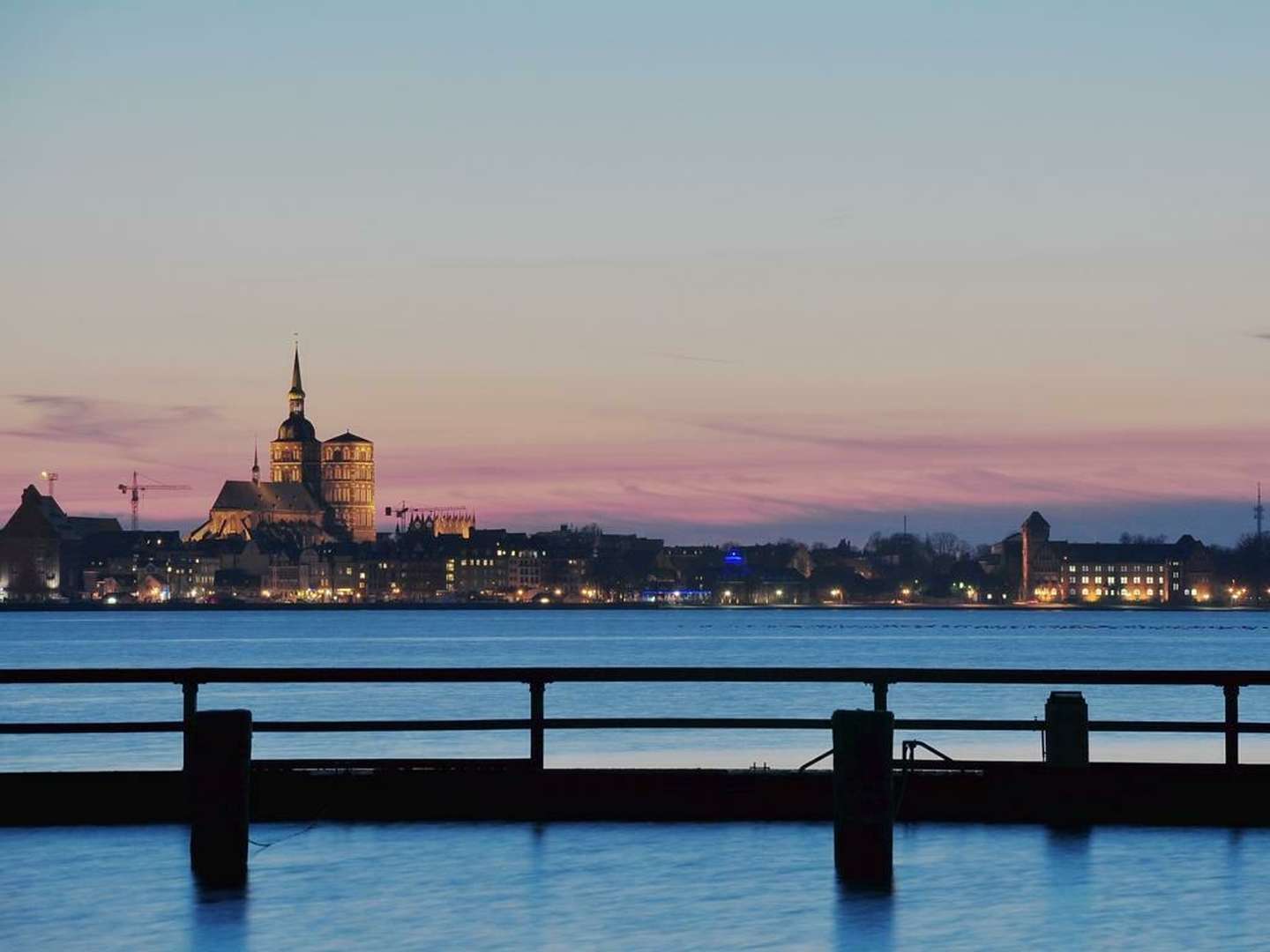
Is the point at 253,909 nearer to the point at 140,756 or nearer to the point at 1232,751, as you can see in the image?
the point at 1232,751

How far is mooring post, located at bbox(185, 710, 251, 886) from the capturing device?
16109mm

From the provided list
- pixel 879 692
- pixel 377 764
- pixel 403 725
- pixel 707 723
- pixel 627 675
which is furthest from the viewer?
pixel 377 764

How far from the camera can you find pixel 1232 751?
755 inches

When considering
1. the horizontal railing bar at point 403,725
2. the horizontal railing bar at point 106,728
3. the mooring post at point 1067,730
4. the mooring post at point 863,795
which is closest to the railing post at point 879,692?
the mooring post at point 1067,730

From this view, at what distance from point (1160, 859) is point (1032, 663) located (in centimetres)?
12017

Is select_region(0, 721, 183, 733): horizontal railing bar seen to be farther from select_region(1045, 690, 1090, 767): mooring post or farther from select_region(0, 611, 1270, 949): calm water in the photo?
select_region(1045, 690, 1090, 767): mooring post

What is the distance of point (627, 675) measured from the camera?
62.4ft

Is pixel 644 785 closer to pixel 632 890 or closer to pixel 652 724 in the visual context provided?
pixel 652 724

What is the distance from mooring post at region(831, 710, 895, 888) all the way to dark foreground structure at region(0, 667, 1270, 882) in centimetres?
191

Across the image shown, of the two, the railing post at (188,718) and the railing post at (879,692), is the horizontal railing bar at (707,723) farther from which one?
the railing post at (188,718)

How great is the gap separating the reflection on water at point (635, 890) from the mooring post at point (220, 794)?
0.70ft

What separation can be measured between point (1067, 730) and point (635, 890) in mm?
5002

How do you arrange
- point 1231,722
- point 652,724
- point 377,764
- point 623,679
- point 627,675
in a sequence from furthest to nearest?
point 377,764, point 652,724, point 623,679, point 627,675, point 1231,722

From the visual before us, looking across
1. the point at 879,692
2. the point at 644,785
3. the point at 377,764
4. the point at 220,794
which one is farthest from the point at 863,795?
the point at 377,764
